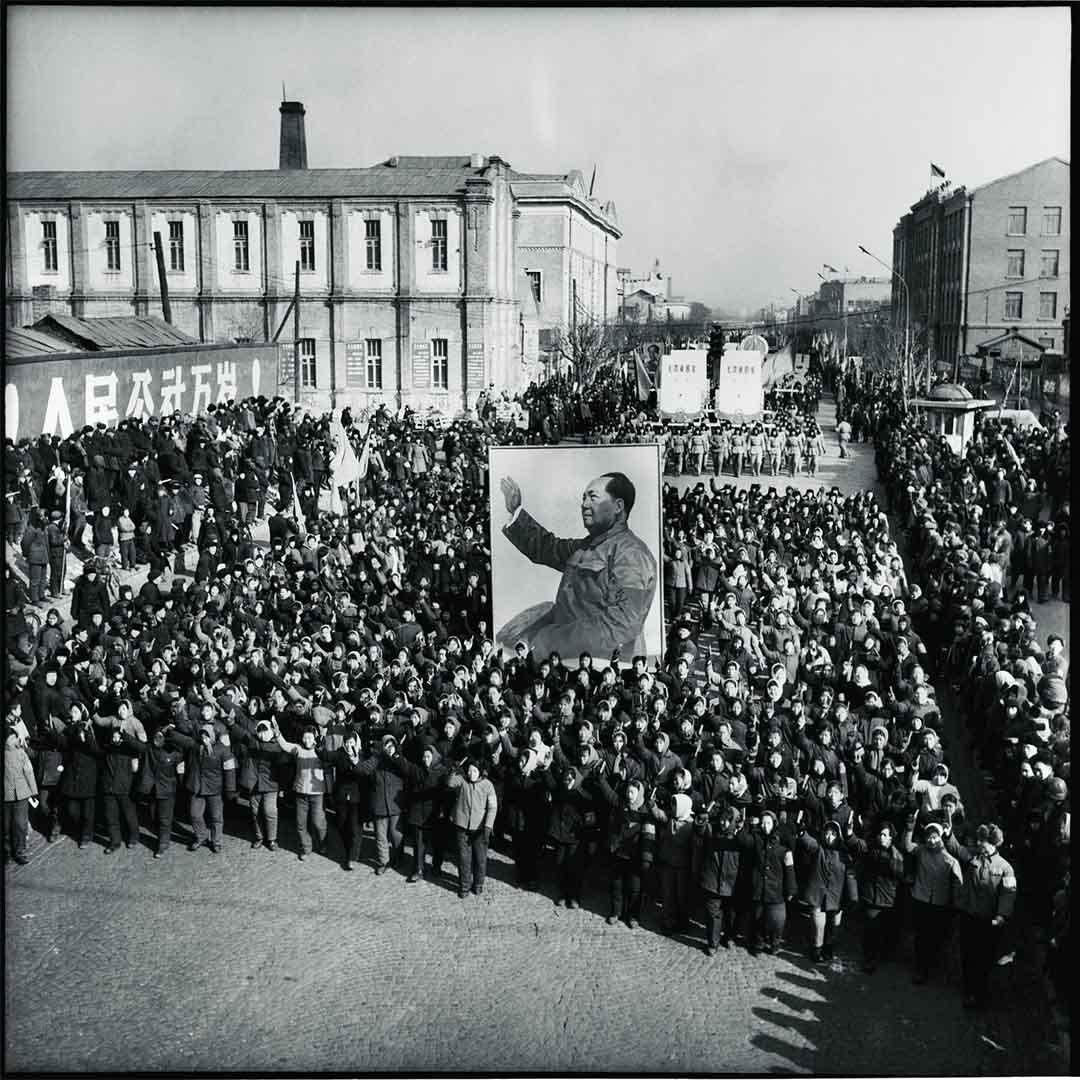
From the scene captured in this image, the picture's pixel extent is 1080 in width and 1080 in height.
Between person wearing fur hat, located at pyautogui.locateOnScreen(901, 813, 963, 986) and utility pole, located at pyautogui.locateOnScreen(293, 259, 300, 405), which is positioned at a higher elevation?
utility pole, located at pyautogui.locateOnScreen(293, 259, 300, 405)

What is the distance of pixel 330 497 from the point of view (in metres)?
20.4

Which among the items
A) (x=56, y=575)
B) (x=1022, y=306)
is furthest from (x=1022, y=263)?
(x=56, y=575)

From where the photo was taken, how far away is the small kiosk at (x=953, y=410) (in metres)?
23.4

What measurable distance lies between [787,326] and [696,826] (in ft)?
81.7

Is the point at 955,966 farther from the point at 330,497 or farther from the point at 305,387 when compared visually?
the point at 305,387

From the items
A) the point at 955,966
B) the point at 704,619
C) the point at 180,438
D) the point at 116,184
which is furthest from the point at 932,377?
the point at 955,966

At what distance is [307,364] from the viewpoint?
2731 centimetres

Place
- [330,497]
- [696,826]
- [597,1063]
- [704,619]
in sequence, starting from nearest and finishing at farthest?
[597,1063] → [696,826] → [704,619] → [330,497]

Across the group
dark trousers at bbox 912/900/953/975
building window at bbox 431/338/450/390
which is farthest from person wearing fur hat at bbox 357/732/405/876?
building window at bbox 431/338/450/390

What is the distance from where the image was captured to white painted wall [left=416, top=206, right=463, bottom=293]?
2502 cm

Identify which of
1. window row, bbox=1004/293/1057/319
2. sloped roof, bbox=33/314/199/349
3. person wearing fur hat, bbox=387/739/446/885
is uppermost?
window row, bbox=1004/293/1057/319

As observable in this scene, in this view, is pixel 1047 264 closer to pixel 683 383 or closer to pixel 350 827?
pixel 683 383

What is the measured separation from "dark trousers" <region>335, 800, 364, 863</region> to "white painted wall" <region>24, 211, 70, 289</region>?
7.39 m

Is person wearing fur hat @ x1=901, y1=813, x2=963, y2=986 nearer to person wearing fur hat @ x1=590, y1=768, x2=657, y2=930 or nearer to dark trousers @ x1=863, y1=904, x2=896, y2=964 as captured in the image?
dark trousers @ x1=863, y1=904, x2=896, y2=964
